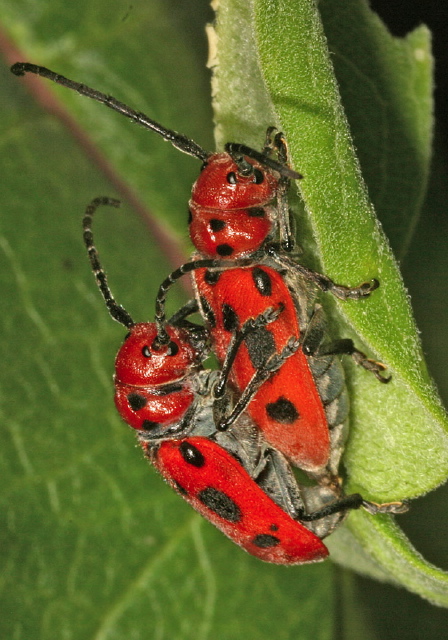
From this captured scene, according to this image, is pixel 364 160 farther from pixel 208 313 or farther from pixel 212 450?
pixel 212 450

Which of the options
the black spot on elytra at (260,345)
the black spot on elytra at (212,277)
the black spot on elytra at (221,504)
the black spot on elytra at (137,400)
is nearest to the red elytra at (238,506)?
the black spot on elytra at (221,504)

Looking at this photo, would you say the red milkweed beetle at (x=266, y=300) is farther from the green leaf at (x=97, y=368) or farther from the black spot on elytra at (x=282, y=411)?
the green leaf at (x=97, y=368)

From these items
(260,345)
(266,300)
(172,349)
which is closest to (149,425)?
(172,349)

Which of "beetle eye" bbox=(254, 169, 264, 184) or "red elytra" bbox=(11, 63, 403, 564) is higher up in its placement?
"beetle eye" bbox=(254, 169, 264, 184)

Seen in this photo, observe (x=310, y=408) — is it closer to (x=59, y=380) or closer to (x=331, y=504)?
(x=331, y=504)

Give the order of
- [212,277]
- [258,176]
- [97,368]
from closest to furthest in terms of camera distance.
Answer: [258,176]
[212,277]
[97,368]

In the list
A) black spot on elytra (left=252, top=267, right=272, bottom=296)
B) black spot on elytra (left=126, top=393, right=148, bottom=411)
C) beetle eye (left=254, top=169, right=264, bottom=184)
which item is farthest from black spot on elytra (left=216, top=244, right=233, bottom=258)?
black spot on elytra (left=126, top=393, right=148, bottom=411)

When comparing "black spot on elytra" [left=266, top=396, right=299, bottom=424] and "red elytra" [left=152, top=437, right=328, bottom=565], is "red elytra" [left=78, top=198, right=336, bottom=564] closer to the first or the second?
"red elytra" [left=152, top=437, right=328, bottom=565]
